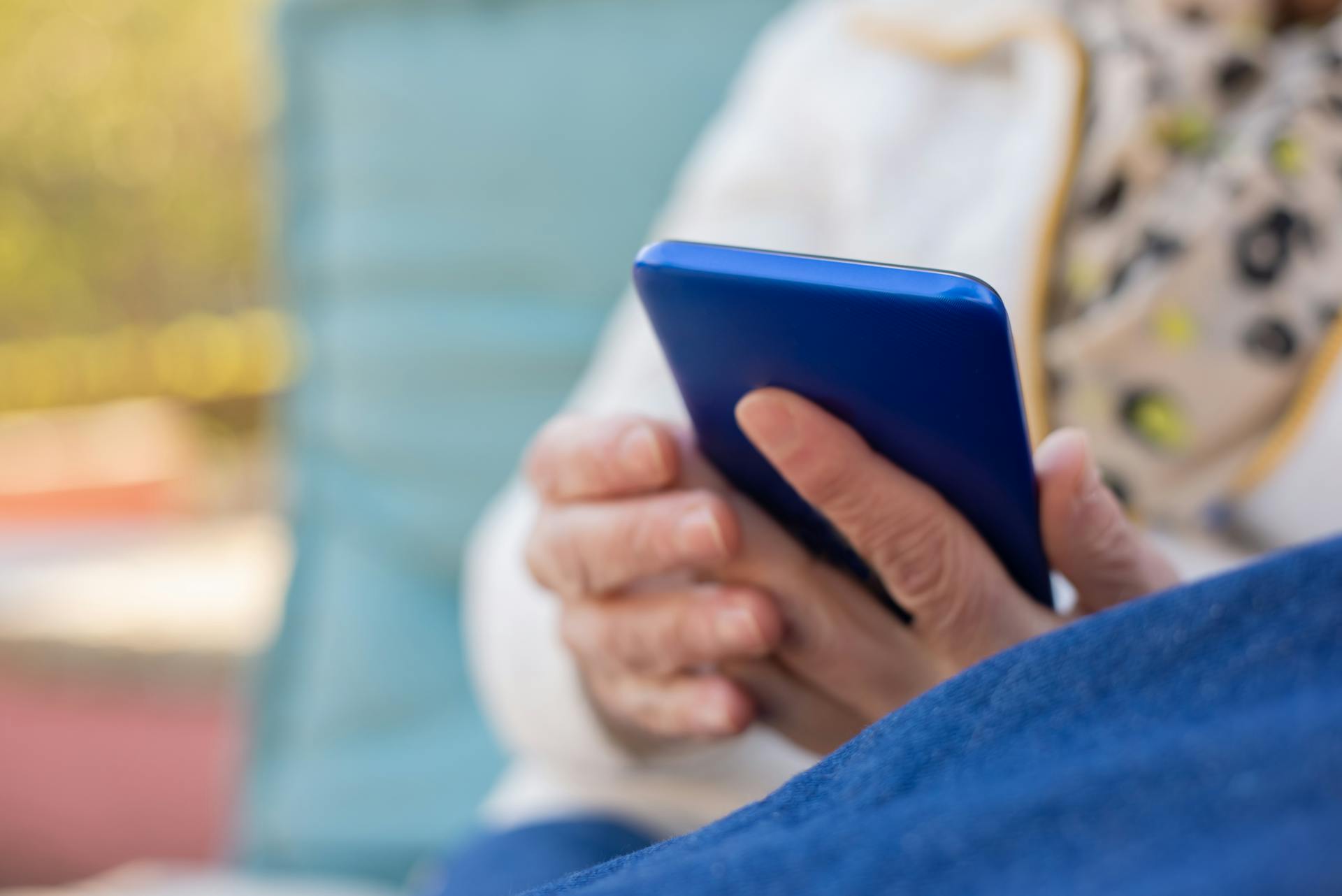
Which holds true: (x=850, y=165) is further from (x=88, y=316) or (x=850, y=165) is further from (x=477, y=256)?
(x=88, y=316)

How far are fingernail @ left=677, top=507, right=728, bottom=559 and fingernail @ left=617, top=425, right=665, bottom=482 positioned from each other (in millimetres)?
19

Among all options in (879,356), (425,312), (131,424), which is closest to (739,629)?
(879,356)

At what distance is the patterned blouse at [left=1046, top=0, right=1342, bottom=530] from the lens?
0.44m

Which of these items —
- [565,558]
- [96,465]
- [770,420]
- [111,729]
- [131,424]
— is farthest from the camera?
[131,424]

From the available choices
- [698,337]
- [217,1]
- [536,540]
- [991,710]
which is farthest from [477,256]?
[217,1]

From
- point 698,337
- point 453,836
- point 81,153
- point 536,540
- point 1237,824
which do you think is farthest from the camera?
point 81,153

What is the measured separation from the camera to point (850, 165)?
521mm

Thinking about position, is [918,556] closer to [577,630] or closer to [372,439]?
[577,630]

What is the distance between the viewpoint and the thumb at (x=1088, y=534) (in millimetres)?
281

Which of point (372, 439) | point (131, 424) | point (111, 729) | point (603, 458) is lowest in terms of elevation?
point (131, 424)

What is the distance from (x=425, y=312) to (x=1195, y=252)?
0.55 meters

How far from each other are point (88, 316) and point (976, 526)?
5.52m

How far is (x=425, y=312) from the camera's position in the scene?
0.85m

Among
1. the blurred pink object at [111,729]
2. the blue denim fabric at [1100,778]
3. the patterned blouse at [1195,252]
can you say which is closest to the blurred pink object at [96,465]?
the blurred pink object at [111,729]
